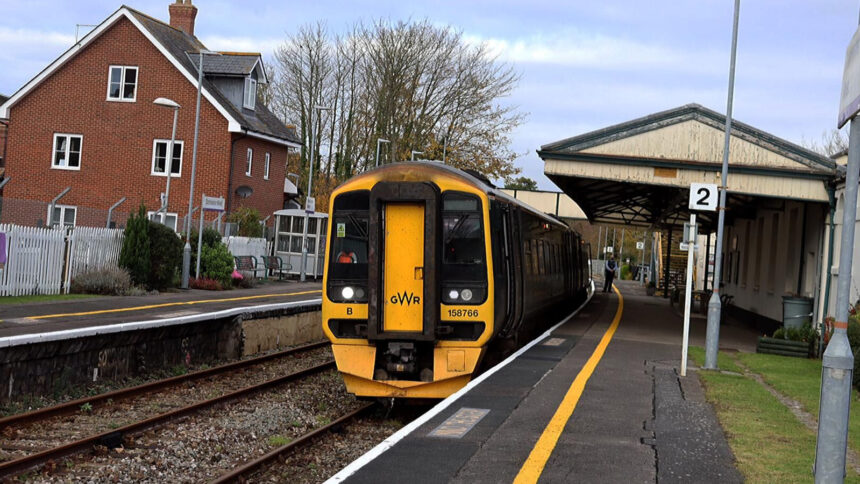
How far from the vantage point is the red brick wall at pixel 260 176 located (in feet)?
126

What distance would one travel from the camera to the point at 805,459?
822 cm

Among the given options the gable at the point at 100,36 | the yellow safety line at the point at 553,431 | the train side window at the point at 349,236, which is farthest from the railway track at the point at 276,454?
the gable at the point at 100,36

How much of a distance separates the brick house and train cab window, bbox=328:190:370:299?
26.2m

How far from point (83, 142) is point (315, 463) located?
3267cm

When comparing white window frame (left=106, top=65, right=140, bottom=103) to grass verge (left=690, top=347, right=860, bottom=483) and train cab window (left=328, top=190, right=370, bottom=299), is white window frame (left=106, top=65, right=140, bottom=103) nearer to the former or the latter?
grass verge (left=690, top=347, right=860, bottom=483)

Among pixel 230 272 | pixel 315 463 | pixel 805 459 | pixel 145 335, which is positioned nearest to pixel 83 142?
pixel 230 272

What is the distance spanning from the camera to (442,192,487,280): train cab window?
11.9 m

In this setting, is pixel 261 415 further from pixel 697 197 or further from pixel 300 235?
pixel 300 235

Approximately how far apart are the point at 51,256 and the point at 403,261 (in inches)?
505

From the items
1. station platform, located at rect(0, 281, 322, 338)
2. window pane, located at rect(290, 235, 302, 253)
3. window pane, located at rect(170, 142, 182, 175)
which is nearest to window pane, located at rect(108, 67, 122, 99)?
window pane, located at rect(170, 142, 182, 175)

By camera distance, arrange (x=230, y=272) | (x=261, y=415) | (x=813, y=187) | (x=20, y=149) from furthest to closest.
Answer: (x=20, y=149) < (x=230, y=272) < (x=813, y=187) < (x=261, y=415)

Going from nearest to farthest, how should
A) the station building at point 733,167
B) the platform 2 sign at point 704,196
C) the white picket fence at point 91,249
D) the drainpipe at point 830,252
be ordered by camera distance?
the platform 2 sign at point 704,196 → the drainpipe at point 830,252 → the station building at point 733,167 → the white picket fence at point 91,249

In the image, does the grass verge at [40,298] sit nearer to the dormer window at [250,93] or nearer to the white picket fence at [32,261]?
the white picket fence at [32,261]

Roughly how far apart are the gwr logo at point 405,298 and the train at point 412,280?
12 mm
